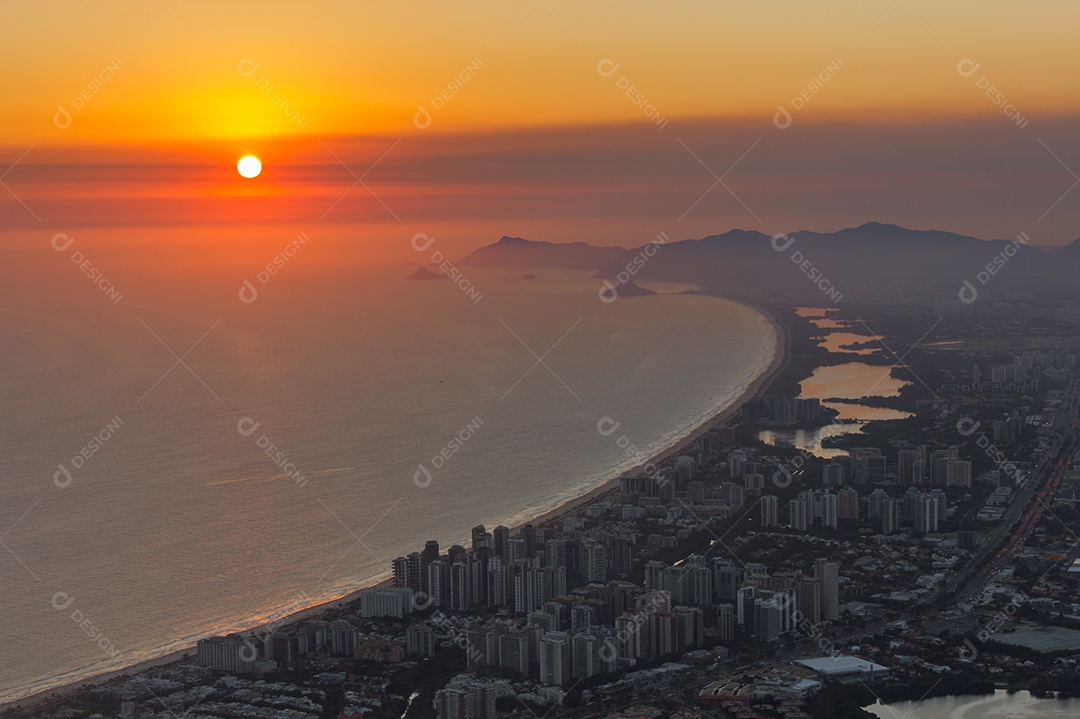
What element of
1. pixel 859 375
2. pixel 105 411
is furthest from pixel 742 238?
pixel 105 411

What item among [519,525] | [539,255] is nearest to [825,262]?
[539,255]

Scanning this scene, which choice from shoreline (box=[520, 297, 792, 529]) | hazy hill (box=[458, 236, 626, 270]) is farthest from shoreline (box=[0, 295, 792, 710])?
hazy hill (box=[458, 236, 626, 270])

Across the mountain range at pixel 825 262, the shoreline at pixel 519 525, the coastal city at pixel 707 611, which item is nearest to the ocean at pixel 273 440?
the shoreline at pixel 519 525

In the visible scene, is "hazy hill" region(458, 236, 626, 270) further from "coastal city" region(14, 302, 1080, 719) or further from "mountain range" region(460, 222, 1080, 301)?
"coastal city" region(14, 302, 1080, 719)

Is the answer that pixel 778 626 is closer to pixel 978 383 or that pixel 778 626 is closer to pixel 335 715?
pixel 335 715

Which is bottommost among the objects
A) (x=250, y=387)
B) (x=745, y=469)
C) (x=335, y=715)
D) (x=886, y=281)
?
(x=335, y=715)

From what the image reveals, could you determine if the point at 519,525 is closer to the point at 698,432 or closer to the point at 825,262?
the point at 698,432
